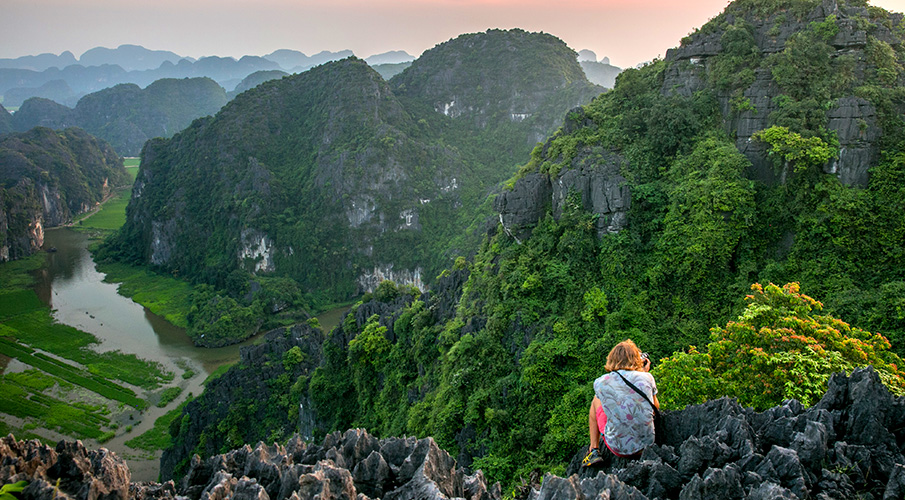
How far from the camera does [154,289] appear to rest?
6894cm

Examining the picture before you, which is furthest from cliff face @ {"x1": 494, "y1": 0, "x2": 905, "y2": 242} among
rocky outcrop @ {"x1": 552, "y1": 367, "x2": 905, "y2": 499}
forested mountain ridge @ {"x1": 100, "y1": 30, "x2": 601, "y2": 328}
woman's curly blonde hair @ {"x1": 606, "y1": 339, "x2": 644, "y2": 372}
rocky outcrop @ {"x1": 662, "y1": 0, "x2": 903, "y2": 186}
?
forested mountain ridge @ {"x1": 100, "y1": 30, "x2": 601, "y2": 328}

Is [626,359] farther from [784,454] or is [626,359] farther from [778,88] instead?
[778,88]

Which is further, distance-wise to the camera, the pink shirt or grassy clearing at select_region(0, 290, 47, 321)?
grassy clearing at select_region(0, 290, 47, 321)

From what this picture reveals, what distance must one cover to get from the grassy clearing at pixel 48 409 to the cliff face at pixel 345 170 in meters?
29.1

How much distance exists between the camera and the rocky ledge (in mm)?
5797

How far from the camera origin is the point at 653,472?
640cm

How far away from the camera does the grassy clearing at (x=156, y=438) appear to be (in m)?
34.7

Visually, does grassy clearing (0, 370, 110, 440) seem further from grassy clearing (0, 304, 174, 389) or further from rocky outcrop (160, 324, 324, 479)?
rocky outcrop (160, 324, 324, 479)

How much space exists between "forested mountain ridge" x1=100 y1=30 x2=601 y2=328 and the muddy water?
924 centimetres

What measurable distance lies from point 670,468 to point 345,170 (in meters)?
72.0

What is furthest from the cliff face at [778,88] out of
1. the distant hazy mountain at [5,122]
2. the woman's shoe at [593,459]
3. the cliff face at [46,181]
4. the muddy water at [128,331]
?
the distant hazy mountain at [5,122]

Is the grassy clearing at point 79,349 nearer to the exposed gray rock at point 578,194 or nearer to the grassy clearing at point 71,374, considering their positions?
the grassy clearing at point 71,374

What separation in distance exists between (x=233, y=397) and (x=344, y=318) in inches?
370

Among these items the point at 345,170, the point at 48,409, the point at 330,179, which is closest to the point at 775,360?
the point at 48,409
